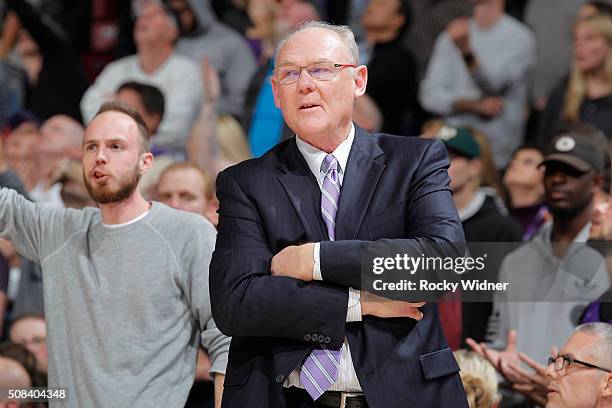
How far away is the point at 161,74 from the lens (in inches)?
286

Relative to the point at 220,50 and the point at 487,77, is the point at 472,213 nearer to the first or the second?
the point at 487,77

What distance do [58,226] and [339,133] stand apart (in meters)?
1.21

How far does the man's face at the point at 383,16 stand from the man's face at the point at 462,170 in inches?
60.8

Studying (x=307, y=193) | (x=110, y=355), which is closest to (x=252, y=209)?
(x=307, y=193)

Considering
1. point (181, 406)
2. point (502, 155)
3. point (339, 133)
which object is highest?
point (502, 155)

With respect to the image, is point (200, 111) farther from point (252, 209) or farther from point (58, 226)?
point (252, 209)

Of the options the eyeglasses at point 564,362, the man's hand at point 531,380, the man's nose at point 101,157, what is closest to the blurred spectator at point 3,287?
the man's nose at point 101,157

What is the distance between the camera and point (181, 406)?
3785 mm

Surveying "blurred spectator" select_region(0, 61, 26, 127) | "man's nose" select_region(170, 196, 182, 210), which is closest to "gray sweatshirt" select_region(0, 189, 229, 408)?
"man's nose" select_region(170, 196, 182, 210)

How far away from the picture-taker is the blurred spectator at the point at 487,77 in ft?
22.9

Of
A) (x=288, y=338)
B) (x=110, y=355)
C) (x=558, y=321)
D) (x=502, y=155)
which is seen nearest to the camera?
(x=288, y=338)

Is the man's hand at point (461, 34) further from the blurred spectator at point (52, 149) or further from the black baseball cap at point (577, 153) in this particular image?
the blurred spectator at point (52, 149)

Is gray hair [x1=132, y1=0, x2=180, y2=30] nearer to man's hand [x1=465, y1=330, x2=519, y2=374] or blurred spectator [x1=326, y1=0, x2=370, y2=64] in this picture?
blurred spectator [x1=326, y1=0, x2=370, y2=64]

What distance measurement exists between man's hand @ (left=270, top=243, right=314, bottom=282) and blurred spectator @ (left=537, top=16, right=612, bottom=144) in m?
3.60
